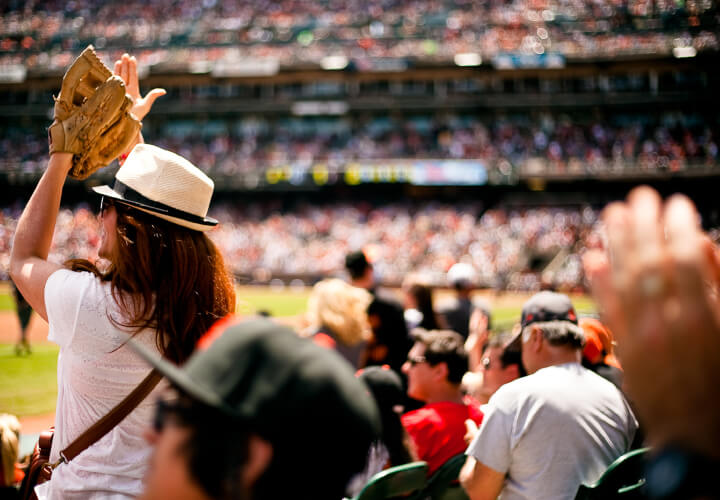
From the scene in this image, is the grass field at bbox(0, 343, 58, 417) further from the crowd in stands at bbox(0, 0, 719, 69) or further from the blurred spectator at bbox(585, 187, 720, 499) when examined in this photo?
the crowd in stands at bbox(0, 0, 719, 69)

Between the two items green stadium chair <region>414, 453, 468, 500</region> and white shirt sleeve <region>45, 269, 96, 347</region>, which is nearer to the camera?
white shirt sleeve <region>45, 269, 96, 347</region>

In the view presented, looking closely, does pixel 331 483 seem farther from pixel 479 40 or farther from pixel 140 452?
pixel 479 40

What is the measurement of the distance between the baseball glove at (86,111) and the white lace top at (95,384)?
1.97ft

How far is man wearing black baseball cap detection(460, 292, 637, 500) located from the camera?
115 inches

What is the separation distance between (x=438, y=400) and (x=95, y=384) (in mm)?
2412

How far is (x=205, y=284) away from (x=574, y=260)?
28.2 m

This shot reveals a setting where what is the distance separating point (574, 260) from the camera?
28.3m

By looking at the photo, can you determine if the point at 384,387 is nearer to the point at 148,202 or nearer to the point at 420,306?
the point at 148,202

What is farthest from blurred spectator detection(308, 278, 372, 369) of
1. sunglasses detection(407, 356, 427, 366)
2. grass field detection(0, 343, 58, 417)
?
grass field detection(0, 343, 58, 417)

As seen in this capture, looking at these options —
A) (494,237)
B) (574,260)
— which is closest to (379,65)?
(494,237)

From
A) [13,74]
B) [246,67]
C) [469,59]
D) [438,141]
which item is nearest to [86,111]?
[438,141]

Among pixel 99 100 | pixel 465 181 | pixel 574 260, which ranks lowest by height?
pixel 574 260

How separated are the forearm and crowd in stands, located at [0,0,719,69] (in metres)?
39.4

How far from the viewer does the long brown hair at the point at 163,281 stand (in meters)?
2.15
